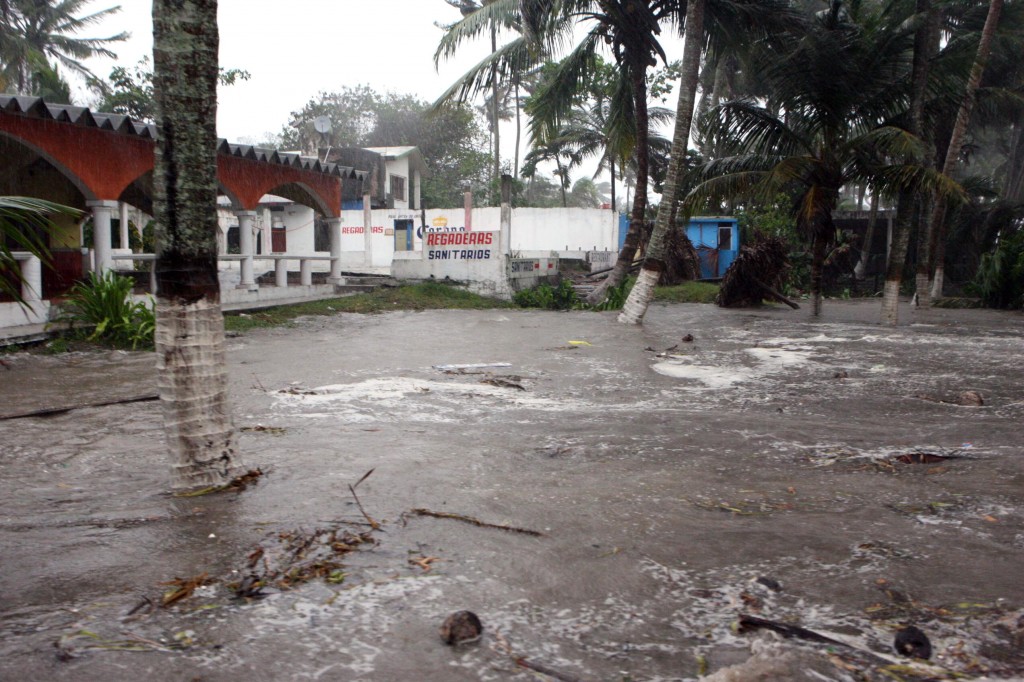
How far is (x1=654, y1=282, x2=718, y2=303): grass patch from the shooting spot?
23.3 meters

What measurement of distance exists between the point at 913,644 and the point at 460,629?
1720 mm

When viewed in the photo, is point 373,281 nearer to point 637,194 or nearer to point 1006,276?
point 637,194

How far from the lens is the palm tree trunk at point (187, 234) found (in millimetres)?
4645

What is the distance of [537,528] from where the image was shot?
4.28m

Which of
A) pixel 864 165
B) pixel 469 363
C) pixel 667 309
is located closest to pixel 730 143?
pixel 864 165

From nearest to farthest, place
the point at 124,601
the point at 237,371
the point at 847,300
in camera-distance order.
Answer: the point at 124,601
the point at 237,371
the point at 847,300

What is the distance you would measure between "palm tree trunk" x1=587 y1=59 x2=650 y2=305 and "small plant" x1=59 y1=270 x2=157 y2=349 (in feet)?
36.1

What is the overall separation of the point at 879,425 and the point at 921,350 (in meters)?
6.26

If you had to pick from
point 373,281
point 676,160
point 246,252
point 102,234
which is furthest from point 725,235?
point 102,234

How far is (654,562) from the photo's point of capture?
3.83 m

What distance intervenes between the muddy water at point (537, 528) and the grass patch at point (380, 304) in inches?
259

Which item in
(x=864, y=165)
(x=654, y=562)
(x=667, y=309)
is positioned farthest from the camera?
(x=667, y=309)

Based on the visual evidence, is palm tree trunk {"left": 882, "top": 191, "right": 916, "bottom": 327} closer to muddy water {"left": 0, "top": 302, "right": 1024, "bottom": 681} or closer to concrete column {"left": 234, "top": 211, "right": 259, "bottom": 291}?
muddy water {"left": 0, "top": 302, "right": 1024, "bottom": 681}

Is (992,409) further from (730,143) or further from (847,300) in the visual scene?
(847,300)
